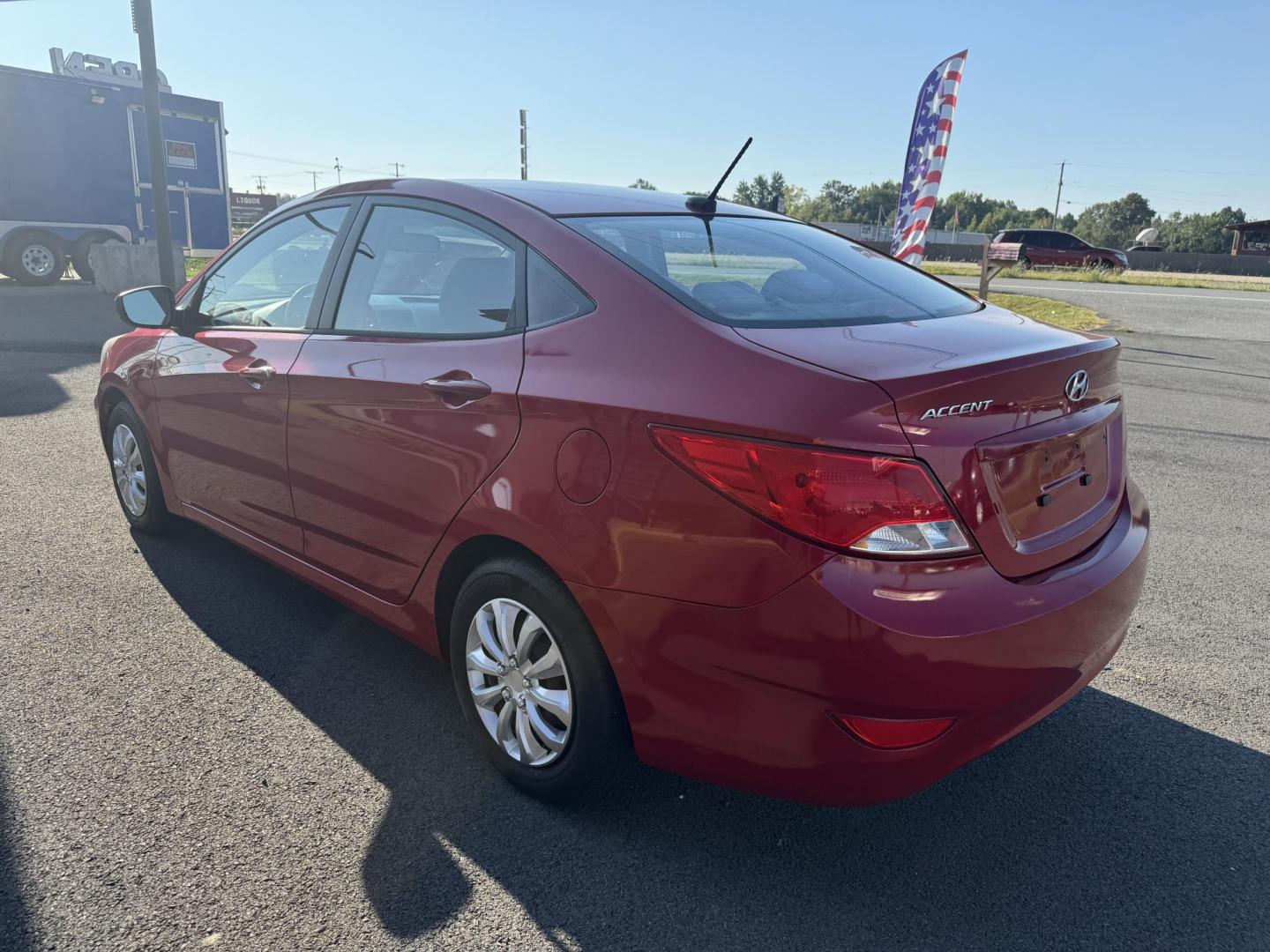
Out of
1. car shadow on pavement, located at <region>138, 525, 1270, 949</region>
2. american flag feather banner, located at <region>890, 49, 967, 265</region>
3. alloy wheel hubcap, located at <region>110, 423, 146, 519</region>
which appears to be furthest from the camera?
american flag feather banner, located at <region>890, 49, 967, 265</region>

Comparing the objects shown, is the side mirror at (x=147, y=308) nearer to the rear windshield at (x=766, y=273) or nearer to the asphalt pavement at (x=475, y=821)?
the asphalt pavement at (x=475, y=821)

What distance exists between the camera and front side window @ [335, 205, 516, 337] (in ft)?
8.64

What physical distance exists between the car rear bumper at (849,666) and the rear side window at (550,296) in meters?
0.72

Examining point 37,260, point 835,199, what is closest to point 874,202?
point 835,199

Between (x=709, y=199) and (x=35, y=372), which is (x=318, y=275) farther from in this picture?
(x=35, y=372)

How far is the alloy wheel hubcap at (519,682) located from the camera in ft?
7.94

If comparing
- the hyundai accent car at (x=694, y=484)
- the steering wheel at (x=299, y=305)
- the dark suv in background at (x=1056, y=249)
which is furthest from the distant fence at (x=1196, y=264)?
the hyundai accent car at (x=694, y=484)

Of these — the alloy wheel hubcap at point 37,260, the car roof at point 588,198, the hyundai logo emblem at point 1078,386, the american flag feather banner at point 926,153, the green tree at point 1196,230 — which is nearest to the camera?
the hyundai logo emblem at point 1078,386

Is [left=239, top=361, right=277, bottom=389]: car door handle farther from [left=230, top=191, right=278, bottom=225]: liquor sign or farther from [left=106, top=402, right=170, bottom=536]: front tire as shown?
[left=230, top=191, right=278, bottom=225]: liquor sign

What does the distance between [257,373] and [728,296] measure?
1.85m

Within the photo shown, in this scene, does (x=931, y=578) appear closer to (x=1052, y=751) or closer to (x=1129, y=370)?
(x=1052, y=751)

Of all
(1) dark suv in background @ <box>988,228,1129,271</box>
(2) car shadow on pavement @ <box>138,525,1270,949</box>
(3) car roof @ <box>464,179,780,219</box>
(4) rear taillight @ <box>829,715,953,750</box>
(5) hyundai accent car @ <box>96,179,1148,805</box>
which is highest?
(1) dark suv in background @ <box>988,228,1129,271</box>

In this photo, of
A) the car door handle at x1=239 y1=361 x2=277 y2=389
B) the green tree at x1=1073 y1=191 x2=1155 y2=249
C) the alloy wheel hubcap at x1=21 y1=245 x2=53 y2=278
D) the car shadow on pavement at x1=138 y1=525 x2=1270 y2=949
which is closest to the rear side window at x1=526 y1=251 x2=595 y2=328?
the car door handle at x1=239 y1=361 x2=277 y2=389

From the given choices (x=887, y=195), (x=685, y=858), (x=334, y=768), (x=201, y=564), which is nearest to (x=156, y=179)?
(x=201, y=564)
